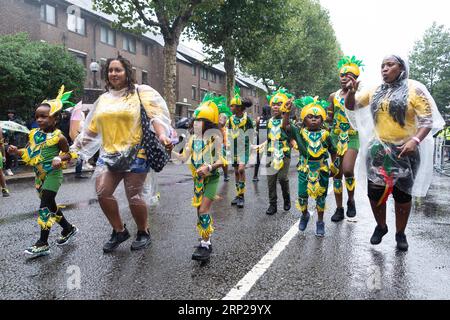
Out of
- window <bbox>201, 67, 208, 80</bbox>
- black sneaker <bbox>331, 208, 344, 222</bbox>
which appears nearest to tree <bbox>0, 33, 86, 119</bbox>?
black sneaker <bbox>331, 208, 344, 222</bbox>

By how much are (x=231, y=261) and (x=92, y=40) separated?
28151 mm

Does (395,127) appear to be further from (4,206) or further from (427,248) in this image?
(4,206)

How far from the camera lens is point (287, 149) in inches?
254

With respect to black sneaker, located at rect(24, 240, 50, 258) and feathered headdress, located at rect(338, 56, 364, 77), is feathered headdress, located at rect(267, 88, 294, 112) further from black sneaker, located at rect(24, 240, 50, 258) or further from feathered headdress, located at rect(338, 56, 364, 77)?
black sneaker, located at rect(24, 240, 50, 258)

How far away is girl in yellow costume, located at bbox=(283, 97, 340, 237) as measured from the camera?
5.21m

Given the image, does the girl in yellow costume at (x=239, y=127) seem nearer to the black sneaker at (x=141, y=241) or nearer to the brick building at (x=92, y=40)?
the black sneaker at (x=141, y=241)

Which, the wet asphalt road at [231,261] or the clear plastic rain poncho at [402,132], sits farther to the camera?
the clear plastic rain poncho at [402,132]

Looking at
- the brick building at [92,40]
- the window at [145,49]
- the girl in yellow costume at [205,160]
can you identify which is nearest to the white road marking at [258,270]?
the girl in yellow costume at [205,160]

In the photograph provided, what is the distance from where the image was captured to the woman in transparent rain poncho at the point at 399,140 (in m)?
4.39

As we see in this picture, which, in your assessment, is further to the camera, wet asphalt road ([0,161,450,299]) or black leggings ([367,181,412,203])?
black leggings ([367,181,412,203])

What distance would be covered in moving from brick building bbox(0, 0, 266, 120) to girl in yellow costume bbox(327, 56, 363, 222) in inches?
368

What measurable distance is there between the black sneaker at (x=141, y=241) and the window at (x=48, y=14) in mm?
24623
